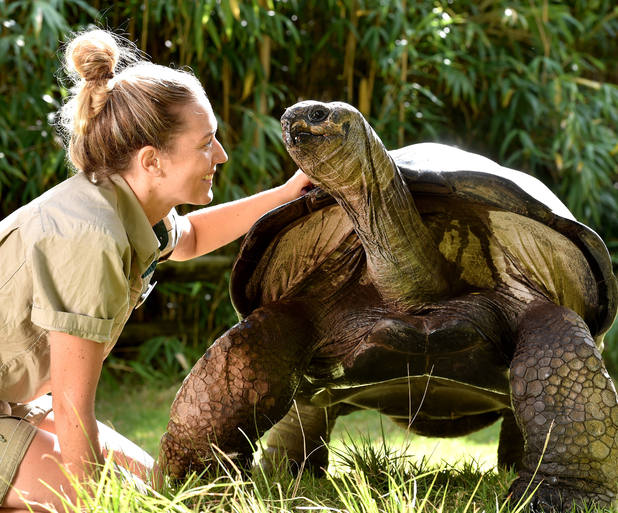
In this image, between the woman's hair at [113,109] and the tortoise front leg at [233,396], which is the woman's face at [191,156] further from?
the tortoise front leg at [233,396]

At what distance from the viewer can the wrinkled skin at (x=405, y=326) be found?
200cm

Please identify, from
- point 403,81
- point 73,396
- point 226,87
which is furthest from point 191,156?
point 403,81

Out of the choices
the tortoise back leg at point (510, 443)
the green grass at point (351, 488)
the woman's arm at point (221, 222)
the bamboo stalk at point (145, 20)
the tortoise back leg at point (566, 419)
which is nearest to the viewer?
the green grass at point (351, 488)

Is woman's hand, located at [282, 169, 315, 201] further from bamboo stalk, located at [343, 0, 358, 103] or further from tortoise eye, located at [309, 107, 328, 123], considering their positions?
bamboo stalk, located at [343, 0, 358, 103]

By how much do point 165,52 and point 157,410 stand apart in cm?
248

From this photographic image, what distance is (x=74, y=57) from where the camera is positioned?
6.91ft

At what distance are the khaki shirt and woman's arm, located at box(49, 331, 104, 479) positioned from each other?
0.04 meters

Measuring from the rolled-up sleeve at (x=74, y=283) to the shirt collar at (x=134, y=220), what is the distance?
7.5 inches

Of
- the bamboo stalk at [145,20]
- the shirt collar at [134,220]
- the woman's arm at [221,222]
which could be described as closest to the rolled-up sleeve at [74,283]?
the shirt collar at [134,220]

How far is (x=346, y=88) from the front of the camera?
6.03m

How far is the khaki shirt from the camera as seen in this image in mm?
1906

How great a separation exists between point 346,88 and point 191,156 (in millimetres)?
4024

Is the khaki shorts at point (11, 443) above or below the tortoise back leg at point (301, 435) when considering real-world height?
above

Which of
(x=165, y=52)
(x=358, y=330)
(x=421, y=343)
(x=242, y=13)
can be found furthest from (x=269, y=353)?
(x=165, y=52)
